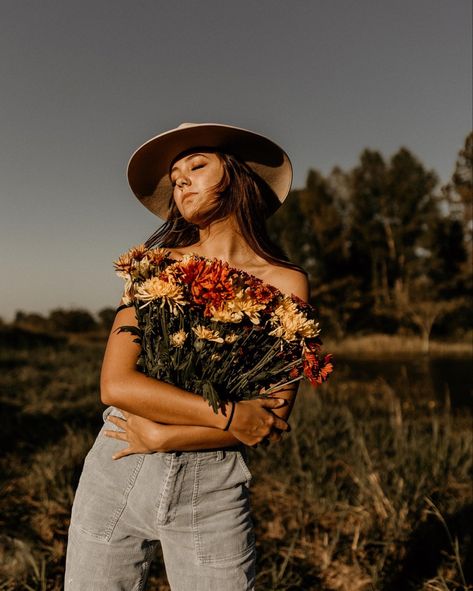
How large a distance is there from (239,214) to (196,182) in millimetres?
193

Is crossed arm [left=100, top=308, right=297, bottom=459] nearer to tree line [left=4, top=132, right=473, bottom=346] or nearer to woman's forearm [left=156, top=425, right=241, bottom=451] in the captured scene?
woman's forearm [left=156, top=425, right=241, bottom=451]

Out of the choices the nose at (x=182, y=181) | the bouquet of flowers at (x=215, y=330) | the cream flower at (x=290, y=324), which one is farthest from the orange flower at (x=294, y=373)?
the nose at (x=182, y=181)

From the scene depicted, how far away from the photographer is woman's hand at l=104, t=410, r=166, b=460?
1.25 meters

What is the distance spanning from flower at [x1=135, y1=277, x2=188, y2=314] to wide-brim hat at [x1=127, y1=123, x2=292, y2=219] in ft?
2.37

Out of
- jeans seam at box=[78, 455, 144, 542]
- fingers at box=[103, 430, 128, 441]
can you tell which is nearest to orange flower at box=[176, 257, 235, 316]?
fingers at box=[103, 430, 128, 441]

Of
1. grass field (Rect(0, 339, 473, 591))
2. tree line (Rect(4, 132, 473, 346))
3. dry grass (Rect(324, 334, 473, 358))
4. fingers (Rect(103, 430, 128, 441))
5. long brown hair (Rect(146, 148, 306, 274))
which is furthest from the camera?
tree line (Rect(4, 132, 473, 346))

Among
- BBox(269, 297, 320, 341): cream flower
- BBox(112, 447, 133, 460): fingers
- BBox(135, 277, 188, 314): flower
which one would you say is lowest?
BBox(112, 447, 133, 460): fingers

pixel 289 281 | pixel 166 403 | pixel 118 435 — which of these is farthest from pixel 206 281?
pixel 118 435

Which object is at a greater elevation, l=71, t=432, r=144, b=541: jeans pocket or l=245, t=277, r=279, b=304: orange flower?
l=245, t=277, r=279, b=304: orange flower

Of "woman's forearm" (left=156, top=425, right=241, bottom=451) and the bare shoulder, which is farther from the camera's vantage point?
the bare shoulder

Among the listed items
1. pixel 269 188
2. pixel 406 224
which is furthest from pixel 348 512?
pixel 406 224

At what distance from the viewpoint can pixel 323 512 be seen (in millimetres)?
3225

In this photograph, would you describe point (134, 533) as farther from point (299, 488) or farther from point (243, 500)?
point (299, 488)

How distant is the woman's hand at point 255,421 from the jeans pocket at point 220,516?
145mm
